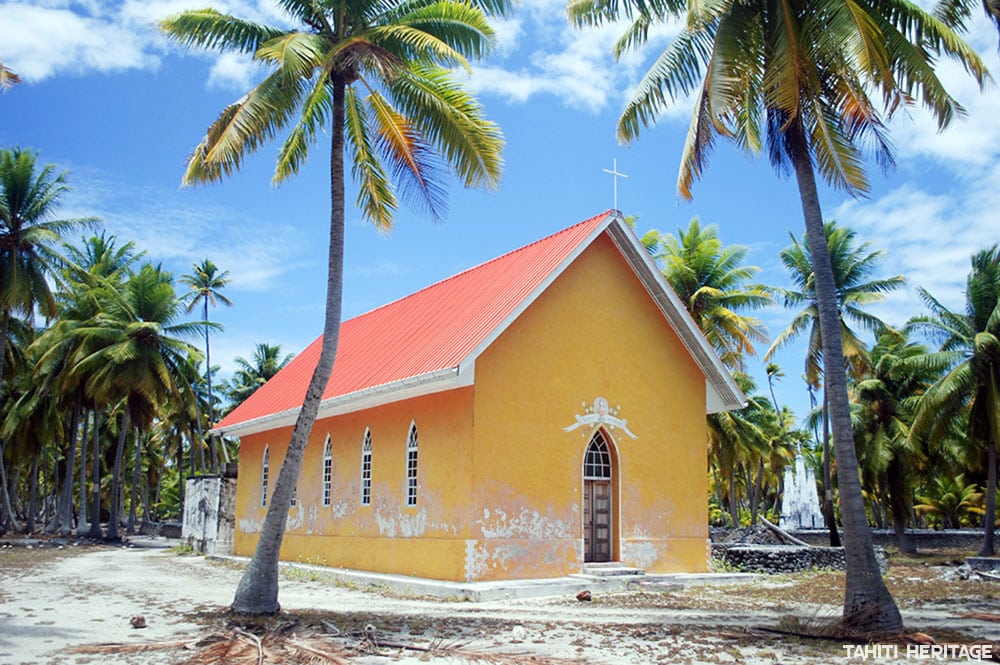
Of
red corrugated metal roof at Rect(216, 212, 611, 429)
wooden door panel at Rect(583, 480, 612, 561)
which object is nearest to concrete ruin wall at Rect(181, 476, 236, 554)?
red corrugated metal roof at Rect(216, 212, 611, 429)

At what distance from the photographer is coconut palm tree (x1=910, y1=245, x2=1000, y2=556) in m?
29.4

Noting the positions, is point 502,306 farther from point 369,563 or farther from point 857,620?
point 857,620

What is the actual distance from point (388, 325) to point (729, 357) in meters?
12.4

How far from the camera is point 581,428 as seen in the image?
61.3ft

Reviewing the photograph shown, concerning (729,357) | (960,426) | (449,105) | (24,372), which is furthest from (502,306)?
(24,372)

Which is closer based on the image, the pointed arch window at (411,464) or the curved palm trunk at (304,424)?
the curved palm trunk at (304,424)

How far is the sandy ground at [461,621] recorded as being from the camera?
32.9ft

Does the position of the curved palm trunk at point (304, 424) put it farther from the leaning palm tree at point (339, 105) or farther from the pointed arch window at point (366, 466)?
the pointed arch window at point (366, 466)

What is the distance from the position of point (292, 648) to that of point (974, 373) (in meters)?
27.1

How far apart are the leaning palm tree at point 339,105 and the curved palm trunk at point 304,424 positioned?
16 mm

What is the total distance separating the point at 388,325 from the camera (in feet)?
81.5

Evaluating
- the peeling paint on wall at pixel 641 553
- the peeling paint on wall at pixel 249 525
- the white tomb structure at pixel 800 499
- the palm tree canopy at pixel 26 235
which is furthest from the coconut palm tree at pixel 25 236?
the white tomb structure at pixel 800 499

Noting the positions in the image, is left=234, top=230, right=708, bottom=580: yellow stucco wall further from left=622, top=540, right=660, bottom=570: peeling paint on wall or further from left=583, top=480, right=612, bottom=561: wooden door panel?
left=583, top=480, right=612, bottom=561: wooden door panel

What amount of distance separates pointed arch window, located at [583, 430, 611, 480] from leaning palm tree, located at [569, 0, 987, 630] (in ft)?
22.7
